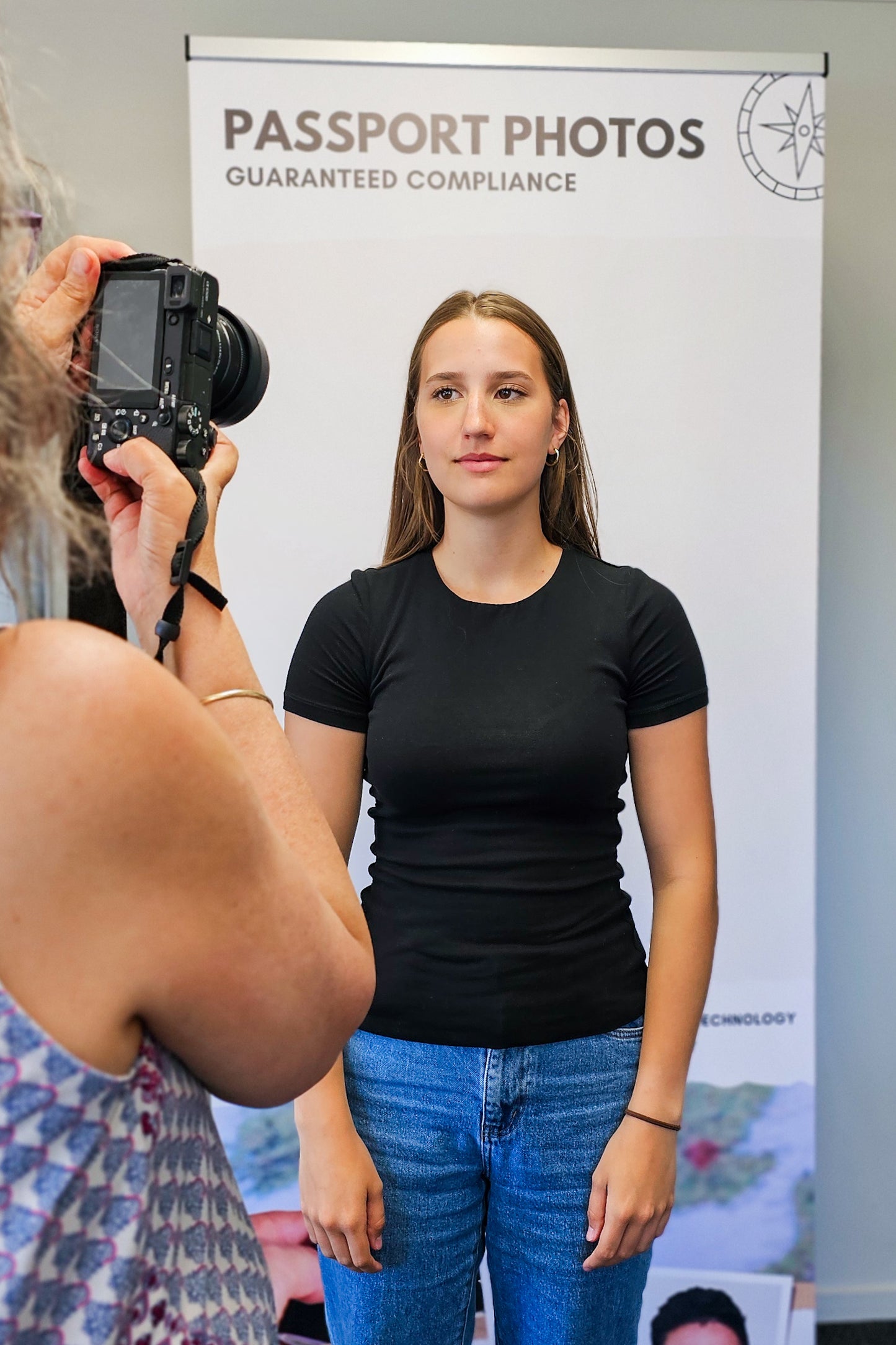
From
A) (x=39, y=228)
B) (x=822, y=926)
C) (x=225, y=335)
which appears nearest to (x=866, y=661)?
(x=822, y=926)

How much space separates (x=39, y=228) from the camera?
66cm

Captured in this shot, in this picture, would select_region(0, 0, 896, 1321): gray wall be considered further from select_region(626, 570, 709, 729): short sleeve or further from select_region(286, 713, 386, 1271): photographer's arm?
select_region(286, 713, 386, 1271): photographer's arm

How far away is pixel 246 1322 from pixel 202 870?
0.88 feet

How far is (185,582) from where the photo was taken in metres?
Result: 0.69

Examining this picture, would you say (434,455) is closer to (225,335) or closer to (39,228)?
(225,335)

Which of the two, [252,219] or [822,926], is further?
[822,926]

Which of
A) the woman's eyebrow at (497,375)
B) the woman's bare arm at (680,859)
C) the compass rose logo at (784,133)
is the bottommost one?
the woman's bare arm at (680,859)

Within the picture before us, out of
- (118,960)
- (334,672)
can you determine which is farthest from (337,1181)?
(118,960)

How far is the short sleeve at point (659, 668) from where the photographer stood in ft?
4.01

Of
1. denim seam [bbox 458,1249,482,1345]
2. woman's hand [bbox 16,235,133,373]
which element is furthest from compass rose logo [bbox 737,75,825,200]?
denim seam [bbox 458,1249,482,1345]

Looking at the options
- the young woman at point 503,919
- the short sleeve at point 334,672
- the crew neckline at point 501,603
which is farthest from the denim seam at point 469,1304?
the crew neckline at point 501,603

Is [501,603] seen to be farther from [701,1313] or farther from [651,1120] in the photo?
[701,1313]

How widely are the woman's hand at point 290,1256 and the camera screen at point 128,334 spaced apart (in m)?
1.43

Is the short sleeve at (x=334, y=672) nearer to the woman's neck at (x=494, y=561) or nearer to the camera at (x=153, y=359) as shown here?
the woman's neck at (x=494, y=561)
